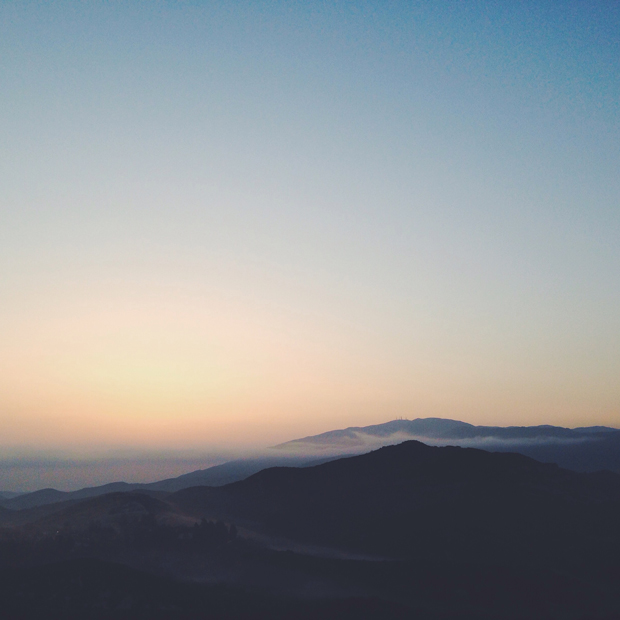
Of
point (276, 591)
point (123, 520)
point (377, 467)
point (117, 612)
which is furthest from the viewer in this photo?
point (377, 467)

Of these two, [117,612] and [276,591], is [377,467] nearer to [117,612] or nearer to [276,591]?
[276,591]

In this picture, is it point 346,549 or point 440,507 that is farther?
point 440,507

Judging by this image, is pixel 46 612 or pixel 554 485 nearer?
pixel 46 612

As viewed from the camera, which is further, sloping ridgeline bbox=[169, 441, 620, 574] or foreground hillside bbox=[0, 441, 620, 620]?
sloping ridgeline bbox=[169, 441, 620, 574]

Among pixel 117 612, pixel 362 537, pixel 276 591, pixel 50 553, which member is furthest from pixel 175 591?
pixel 362 537

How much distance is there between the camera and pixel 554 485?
395 ft

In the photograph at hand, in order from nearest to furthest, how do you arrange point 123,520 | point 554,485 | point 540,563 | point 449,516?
point 540,563, point 123,520, point 449,516, point 554,485

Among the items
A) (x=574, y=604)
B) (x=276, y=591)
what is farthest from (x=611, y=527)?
(x=276, y=591)

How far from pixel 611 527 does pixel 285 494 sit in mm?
67750

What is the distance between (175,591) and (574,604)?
155 feet

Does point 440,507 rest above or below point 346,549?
above

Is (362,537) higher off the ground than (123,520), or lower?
lower

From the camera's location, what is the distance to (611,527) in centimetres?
9725

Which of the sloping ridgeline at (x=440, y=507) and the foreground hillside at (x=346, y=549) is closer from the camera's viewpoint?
the foreground hillside at (x=346, y=549)
